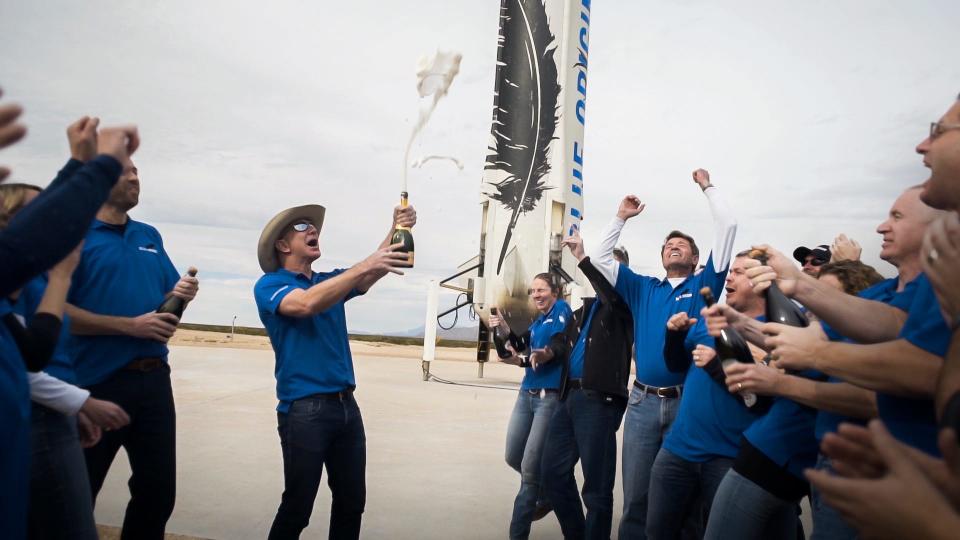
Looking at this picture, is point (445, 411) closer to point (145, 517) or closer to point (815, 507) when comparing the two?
point (145, 517)

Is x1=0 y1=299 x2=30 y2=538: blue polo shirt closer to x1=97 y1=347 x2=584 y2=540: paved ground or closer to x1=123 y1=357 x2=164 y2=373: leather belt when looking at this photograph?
x1=123 y1=357 x2=164 y2=373: leather belt

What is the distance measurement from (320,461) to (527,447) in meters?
1.82

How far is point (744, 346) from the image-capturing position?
299cm

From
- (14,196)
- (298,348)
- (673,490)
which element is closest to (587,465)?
(673,490)

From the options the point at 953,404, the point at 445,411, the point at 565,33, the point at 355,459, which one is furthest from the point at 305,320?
the point at 565,33

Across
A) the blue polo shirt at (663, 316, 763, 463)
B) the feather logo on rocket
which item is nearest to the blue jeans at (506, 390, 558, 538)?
the blue polo shirt at (663, 316, 763, 463)

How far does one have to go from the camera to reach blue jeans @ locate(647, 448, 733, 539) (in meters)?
3.40

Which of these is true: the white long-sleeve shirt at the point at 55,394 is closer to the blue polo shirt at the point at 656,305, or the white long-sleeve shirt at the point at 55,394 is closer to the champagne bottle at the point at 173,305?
the champagne bottle at the point at 173,305

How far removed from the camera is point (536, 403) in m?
5.00

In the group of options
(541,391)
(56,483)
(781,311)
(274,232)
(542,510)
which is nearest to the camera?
(56,483)

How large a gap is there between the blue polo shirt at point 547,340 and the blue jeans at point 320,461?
5.71 feet

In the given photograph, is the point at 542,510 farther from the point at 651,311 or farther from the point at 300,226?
the point at 300,226

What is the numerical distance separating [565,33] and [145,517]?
29.0 feet

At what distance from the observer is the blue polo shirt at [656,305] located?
406 centimetres
